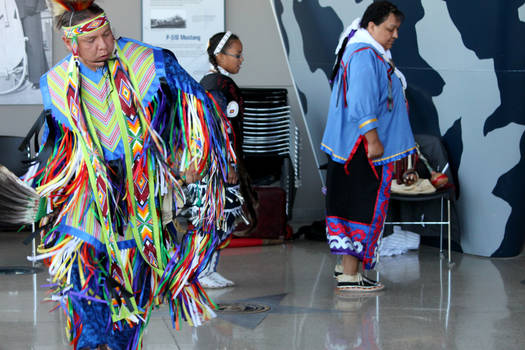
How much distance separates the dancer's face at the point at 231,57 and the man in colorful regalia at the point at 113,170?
5.14 ft

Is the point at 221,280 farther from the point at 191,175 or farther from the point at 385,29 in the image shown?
the point at 191,175

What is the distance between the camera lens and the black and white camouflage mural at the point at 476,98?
4.76 meters

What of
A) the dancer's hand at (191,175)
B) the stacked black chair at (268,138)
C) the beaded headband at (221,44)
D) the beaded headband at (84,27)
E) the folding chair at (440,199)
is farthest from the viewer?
the stacked black chair at (268,138)

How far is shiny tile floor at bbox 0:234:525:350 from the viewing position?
307cm

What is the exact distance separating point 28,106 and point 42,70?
343 millimetres

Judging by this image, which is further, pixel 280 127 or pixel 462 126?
pixel 280 127

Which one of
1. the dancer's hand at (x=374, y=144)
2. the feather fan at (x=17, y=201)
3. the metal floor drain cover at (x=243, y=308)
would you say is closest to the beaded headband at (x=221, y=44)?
the dancer's hand at (x=374, y=144)

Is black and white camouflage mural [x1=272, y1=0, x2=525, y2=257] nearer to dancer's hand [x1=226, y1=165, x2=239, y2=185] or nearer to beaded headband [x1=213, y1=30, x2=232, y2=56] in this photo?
beaded headband [x1=213, y1=30, x2=232, y2=56]

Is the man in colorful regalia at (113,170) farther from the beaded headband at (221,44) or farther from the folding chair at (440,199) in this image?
the folding chair at (440,199)

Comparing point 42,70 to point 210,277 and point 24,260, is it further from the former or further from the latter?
point 210,277

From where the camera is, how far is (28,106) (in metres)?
6.88

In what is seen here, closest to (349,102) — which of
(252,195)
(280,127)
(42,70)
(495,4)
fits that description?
(252,195)

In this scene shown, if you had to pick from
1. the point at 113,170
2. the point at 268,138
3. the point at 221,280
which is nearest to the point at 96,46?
the point at 113,170

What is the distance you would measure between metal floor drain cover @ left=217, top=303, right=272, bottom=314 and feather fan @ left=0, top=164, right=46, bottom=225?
1359 millimetres
